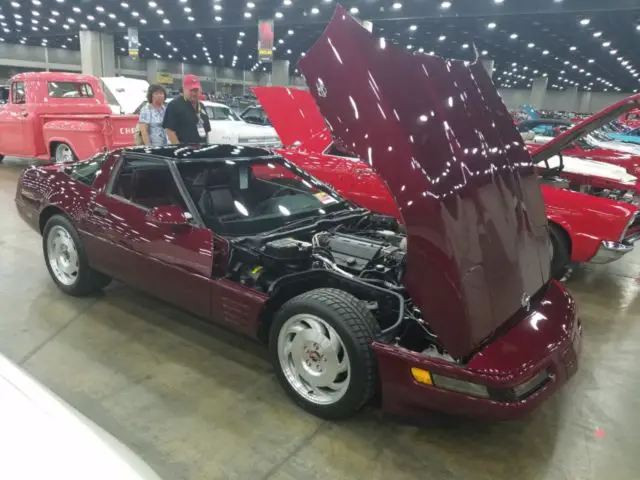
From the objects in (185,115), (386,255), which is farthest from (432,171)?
(185,115)

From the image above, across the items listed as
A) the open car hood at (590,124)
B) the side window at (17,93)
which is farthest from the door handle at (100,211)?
the side window at (17,93)

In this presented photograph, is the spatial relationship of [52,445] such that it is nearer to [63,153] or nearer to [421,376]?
[421,376]

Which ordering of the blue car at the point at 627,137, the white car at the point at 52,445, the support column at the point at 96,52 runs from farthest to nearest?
the support column at the point at 96,52
the blue car at the point at 627,137
the white car at the point at 52,445

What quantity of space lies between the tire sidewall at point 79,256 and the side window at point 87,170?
1.12 feet

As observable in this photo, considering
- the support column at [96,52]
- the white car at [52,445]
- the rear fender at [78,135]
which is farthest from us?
the support column at [96,52]

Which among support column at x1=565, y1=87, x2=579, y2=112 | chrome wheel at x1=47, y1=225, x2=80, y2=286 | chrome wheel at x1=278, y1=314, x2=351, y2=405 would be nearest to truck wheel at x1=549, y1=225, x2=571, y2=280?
chrome wheel at x1=278, y1=314, x2=351, y2=405

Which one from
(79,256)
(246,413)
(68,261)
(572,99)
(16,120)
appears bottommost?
(246,413)

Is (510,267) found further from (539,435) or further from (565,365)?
(539,435)

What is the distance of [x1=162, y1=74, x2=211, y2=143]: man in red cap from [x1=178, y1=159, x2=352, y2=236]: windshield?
1996 millimetres

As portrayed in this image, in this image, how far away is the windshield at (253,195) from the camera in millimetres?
3164

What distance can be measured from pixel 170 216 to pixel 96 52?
83.3 ft

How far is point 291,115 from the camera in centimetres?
595

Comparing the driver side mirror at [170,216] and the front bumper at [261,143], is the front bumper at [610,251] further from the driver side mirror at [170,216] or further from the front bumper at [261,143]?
the front bumper at [261,143]

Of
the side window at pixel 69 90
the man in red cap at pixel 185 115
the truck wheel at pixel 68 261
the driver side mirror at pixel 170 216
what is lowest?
the truck wheel at pixel 68 261
